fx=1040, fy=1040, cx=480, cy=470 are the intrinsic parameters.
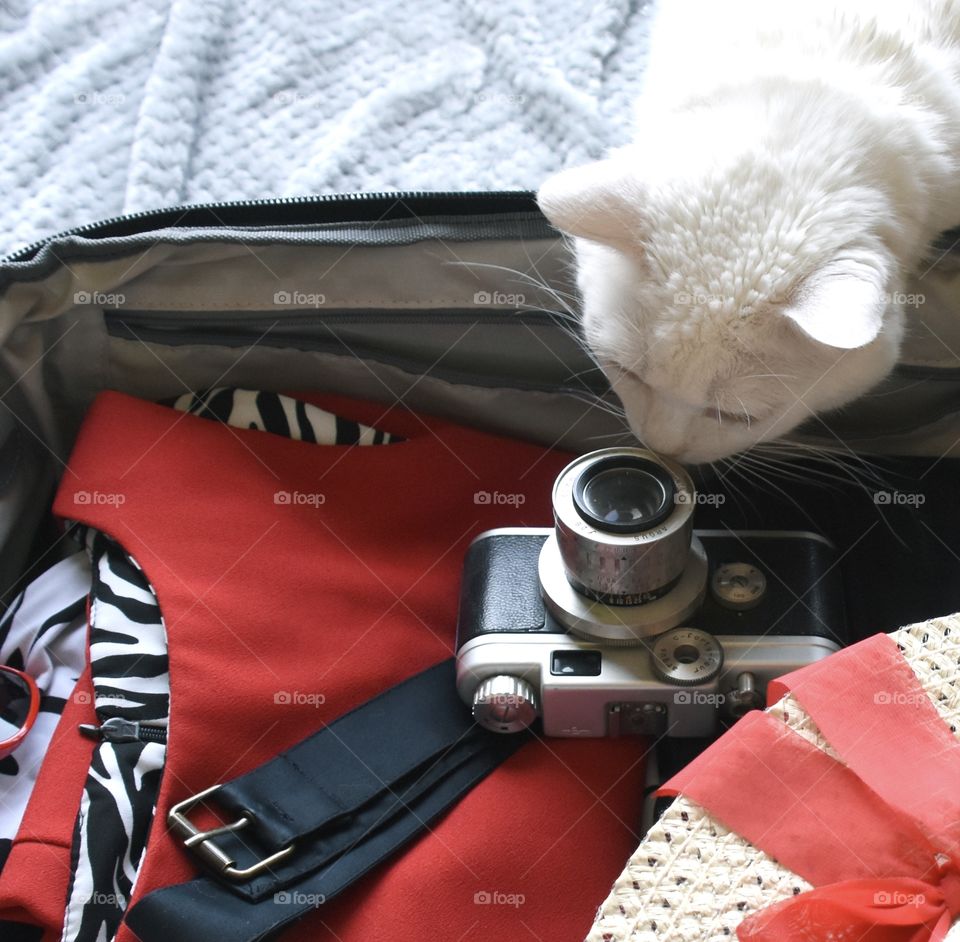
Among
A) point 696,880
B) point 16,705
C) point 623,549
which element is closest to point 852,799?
point 696,880

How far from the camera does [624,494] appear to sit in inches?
25.9

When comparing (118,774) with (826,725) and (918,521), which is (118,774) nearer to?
(826,725)

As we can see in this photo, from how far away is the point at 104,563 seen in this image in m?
0.76

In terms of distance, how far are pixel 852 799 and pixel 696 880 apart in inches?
3.3

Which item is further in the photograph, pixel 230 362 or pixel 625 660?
pixel 230 362

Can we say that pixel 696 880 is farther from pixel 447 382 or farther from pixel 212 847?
pixel 447 382

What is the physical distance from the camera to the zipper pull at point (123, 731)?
2.24 ft

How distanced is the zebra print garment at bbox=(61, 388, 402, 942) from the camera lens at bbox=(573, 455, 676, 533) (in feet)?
0.91

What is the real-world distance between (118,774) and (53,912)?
9 centimetres

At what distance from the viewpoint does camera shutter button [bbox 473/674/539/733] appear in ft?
2.15

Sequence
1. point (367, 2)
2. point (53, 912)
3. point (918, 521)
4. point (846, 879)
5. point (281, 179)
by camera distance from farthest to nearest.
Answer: point (367, 2)
point (281, 179)
point (918, 521)
point (53, 912)
point (846, 879)

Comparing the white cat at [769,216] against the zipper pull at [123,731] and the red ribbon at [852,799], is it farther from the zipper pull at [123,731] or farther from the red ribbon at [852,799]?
the zipper pull at [123,731]

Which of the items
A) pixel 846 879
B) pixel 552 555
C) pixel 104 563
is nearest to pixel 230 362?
pixel 104 563

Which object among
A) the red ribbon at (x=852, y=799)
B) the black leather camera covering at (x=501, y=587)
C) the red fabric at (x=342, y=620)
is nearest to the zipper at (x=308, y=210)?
the red fabric at (x=342, y=620)
